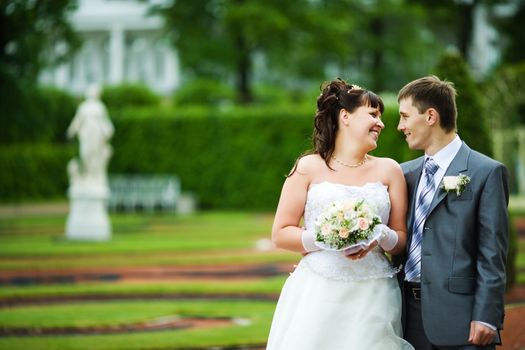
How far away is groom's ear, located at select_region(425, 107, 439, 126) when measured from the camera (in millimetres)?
4301

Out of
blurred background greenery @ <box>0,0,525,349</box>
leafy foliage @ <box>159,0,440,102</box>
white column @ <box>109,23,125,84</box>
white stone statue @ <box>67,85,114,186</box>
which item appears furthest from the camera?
white column @ <box>109,23,125,84</box>

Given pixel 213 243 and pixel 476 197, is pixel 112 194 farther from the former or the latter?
pixel 476 197

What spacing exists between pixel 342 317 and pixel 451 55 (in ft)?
24.3

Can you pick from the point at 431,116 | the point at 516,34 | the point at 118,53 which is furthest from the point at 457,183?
the point at 118,53

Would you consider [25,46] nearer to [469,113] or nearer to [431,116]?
[469,113]

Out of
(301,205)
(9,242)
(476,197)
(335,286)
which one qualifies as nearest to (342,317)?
(335,286)

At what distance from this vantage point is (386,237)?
4332 millimetres

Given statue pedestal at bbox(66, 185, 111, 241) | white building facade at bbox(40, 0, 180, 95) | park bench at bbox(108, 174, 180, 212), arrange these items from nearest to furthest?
statue pedestal at bbox(66, 185, 111, 241) → park bench at bbox(108, 174, 180, 212) → white building facade at bbox(40, 0, 180, 95)

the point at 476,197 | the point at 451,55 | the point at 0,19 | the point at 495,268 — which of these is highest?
the point at 0,19

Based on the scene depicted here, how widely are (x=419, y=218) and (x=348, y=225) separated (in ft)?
1.51

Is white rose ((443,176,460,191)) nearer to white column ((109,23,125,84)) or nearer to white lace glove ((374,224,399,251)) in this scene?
white lace glove ((374,224,399,251))

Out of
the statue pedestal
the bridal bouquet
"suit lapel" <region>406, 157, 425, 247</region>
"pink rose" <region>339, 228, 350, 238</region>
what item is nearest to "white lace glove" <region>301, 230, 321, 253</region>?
the bridal bouquet

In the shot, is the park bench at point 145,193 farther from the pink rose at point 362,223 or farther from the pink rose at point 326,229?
the pink rose at point 362,223

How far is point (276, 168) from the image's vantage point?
3045cm
